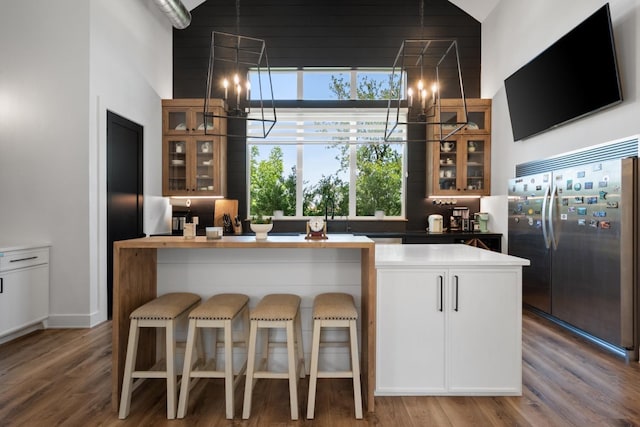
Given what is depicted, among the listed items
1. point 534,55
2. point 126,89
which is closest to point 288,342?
point 126,89

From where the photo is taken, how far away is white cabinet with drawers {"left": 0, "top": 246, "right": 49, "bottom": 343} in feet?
10.9

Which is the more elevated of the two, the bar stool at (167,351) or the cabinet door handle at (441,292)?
the cabinet door handle at (441,292)

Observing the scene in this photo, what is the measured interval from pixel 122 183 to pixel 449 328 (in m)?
3.95

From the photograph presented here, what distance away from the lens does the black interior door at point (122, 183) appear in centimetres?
421

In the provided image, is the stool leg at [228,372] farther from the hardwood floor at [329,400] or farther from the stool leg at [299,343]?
the stool leg at [299,343]

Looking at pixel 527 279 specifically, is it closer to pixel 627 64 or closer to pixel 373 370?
pixel 627 64

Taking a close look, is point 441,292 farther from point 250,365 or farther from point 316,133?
point 316,133

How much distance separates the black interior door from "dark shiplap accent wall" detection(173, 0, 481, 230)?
1386mm

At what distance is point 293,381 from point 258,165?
4243mm

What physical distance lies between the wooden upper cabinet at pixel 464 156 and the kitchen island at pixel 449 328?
3320 mm

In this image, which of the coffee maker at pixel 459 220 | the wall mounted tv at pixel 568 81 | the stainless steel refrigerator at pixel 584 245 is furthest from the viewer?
the coffee maker at pixel 459 220

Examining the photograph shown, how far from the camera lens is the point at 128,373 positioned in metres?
2.18

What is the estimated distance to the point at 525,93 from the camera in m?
4.43

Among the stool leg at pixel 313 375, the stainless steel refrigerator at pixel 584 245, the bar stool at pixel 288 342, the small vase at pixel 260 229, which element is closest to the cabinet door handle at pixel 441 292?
the stool leg at pixel 313 375
